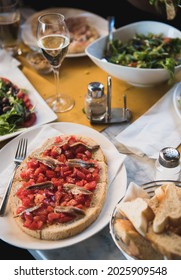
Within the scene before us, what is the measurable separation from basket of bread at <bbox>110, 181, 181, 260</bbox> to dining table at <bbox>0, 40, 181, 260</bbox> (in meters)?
0.16

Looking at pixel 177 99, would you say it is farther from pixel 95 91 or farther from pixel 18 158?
pixel 18 158

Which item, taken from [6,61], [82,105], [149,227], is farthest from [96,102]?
[149,227]

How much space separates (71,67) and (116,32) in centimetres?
28

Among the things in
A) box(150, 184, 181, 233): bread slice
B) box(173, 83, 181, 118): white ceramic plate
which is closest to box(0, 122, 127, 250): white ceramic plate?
box(150, 184, 181, 233): bread slice

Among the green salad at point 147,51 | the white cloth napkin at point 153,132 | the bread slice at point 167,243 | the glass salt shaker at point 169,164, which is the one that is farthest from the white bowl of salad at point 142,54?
the bread slice at point 167,243

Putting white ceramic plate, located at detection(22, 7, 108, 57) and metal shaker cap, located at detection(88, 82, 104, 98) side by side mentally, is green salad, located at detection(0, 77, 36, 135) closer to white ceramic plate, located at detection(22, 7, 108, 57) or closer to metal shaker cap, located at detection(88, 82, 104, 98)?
metal shaker cap, located at detection(88, 82, 104, 98)

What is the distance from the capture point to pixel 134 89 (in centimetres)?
188

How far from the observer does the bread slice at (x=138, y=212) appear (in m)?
1.05

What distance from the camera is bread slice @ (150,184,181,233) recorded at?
3.43ft

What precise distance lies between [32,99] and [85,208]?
2.31 feet

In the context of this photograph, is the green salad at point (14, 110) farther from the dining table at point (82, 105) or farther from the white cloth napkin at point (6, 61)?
the white cloth napkin at point (6, 61)

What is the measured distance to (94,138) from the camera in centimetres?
158
